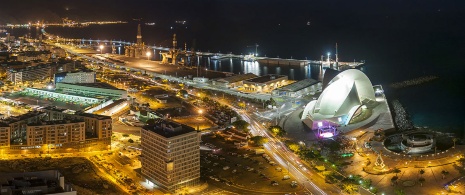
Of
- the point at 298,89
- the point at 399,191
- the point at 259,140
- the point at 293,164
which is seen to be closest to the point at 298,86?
the point at 298,89

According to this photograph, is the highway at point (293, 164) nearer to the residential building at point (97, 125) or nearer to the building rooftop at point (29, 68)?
the residential building at point (97, 125)

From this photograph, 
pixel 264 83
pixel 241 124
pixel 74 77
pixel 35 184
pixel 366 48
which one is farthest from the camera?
pixel 366 48

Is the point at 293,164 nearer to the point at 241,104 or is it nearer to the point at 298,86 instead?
the point at 241,104

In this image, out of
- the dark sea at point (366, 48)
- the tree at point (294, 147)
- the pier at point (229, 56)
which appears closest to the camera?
the tree at point (294, 147)

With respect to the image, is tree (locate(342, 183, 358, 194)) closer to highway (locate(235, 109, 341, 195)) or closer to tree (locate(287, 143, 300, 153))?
highway (locate(235, 109, 341, 195))

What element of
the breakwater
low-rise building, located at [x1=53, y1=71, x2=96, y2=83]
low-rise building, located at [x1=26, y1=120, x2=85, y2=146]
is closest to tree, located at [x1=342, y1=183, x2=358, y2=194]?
low-rise building, located at [x1=26, y1=120, x2=85, y2=146]

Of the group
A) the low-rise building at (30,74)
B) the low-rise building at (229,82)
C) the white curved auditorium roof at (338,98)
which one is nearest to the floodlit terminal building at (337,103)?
the white curved auditorium roof at (338,98)

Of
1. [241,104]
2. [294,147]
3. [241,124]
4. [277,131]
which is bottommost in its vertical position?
[294,147]
